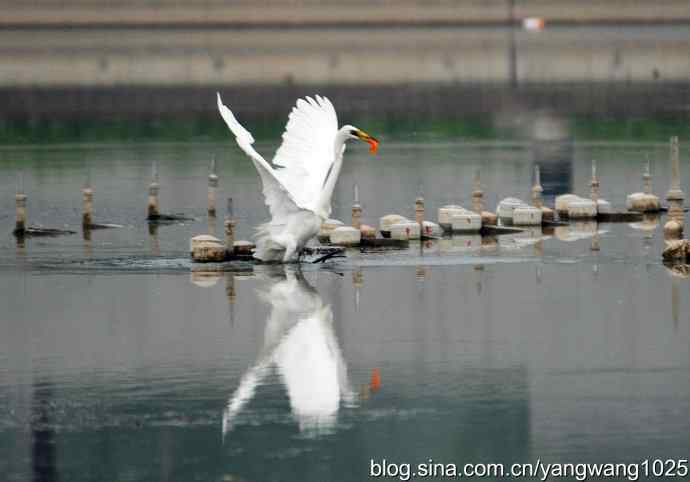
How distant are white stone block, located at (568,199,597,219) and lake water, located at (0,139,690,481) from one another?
67 centimetres

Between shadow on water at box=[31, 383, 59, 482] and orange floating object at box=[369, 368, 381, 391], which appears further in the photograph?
orange floating object at box=[369, 368, 381, 391]

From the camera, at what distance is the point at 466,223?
2803cm

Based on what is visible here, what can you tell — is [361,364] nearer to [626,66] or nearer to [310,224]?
[310,224]

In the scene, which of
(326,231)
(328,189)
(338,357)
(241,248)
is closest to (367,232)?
(326,231)

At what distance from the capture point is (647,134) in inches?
2324

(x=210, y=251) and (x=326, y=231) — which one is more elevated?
(x=326, y=231)

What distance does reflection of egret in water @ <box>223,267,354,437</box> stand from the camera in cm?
1631

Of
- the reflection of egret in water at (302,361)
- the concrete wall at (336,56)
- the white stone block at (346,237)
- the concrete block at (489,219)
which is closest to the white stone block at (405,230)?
the white stone block at (346,237)

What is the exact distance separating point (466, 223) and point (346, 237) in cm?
233

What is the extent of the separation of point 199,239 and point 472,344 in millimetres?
6820

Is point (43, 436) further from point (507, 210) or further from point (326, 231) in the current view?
point (507, 210)

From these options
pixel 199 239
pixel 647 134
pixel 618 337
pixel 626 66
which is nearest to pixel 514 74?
pixel 626 66

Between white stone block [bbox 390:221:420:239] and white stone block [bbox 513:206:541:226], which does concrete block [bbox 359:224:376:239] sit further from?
white stone block [bbox 513:206:541:226]

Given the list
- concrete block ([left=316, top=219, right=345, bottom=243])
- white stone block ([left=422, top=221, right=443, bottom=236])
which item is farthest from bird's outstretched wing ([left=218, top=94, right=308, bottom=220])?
white stone block ([left=422, top=221, right=443, bottom=236])
